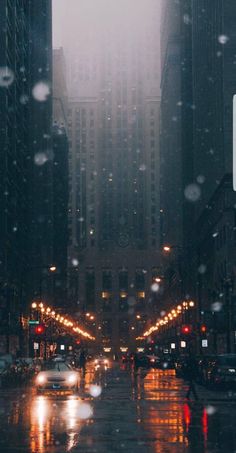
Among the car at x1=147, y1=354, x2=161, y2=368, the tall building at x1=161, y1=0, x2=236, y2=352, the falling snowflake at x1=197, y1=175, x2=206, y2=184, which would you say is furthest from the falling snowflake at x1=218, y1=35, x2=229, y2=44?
the falling snowflake at x1=197, y1=175, x2=206, y2=184

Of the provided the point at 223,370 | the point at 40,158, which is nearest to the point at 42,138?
the point at 40,158

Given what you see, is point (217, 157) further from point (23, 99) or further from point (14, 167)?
point (23, 99)

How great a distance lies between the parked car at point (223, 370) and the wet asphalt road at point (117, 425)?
6528mm

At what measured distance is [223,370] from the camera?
41.6 m

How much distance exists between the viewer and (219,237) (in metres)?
96.9

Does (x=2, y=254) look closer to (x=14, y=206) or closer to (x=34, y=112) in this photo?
(x=14, y=206)

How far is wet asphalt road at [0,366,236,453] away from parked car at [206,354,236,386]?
653 cm

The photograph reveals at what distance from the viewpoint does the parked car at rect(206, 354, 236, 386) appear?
4134 cm

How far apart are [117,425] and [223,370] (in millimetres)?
20215

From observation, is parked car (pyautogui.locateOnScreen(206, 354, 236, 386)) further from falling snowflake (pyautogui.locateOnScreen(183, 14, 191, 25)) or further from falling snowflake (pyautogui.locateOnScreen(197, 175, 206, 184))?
falling snowflake (pyautogui.locateOnScreen(183, 14, 191, 25))

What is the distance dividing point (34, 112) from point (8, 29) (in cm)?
6640

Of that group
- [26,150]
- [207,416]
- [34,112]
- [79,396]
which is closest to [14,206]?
[26,150]

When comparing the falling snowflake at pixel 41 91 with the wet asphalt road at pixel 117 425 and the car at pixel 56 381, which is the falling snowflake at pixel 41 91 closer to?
the car at pixel 56 381

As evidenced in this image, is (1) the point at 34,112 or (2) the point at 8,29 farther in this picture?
(1) the point at 34,112
